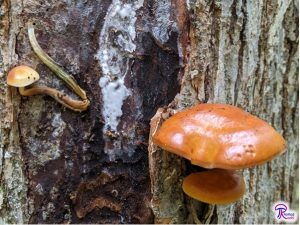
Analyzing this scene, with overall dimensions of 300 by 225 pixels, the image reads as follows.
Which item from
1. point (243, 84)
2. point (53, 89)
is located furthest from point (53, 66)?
point (243, 84)

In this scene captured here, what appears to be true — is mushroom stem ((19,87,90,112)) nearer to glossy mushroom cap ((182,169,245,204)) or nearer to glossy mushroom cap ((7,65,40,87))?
glossy mushroom cap ((7,65,40,87))

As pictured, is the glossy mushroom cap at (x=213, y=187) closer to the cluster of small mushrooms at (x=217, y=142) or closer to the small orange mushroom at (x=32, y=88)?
the cluster of small mushrooms at (x=217, y=142)

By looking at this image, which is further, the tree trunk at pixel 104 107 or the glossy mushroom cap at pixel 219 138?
the tree trunk at pixel 104 107

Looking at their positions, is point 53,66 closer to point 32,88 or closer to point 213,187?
point 32,88

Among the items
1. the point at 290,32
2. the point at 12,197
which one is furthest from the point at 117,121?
the point at 290,32

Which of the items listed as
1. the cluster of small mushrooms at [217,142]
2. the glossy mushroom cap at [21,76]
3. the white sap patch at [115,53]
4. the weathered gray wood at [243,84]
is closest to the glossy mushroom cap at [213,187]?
the cluster of small mushrooms at [217,142]
